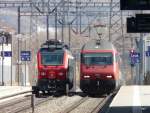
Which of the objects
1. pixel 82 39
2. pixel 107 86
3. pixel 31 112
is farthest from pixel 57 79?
pixel 82 39

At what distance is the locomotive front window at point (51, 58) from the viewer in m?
42.4

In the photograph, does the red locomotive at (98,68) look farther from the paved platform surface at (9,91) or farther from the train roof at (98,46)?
the paved platform surface at (9,91)

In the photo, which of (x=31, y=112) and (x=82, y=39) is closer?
(x=31, y=112)

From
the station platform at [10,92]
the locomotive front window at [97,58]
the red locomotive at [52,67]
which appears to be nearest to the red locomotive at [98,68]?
the locomotive front window at [97,58]

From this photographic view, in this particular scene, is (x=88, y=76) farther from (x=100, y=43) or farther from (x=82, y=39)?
(x=82, y=39)

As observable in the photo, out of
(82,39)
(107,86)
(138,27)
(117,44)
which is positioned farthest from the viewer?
(82,39)

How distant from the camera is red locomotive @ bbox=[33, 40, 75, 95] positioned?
139 ft

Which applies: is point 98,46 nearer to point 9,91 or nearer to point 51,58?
point 51,58

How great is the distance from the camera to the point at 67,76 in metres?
42.6

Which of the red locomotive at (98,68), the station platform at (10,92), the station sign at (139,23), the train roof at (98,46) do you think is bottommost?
the station platform at (10,92)

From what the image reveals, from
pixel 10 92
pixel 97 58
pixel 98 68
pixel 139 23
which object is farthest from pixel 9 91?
pixel 139 23

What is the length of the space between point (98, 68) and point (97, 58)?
77 cm

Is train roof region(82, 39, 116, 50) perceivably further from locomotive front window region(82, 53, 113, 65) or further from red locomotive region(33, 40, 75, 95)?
red locomotive region(33, 40, 75, 95)

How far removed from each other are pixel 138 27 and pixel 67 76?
19478 mm
